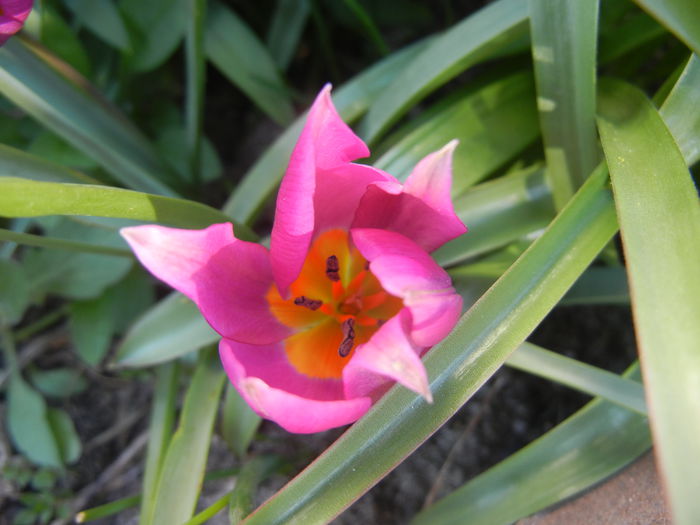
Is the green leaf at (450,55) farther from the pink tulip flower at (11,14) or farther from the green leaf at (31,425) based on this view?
the green leaf at (31,425)

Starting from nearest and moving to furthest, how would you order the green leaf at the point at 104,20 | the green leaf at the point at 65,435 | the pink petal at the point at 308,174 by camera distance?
the pink petal at the point at 308,174 < the green leaf at the point at 104,20 < the green leaf at the point at 65,435

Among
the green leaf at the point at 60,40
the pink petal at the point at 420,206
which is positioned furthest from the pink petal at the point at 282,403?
the green leaf at the point at 60,40

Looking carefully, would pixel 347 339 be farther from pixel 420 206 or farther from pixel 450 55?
pixel 450 55

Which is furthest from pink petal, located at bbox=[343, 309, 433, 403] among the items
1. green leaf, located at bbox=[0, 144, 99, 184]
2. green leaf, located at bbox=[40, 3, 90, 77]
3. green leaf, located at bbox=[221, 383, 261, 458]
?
green leaf, located at bbox=[40, 3, 90, 77]

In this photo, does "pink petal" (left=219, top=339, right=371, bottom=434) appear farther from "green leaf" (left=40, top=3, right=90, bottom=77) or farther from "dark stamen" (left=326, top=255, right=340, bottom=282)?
"green leaf" (left=40, top=3, right=90, bottom=77)

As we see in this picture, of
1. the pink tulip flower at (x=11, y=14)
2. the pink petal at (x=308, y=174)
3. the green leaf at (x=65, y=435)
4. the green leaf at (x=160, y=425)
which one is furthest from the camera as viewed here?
the green leaf at (x=65, y=435)

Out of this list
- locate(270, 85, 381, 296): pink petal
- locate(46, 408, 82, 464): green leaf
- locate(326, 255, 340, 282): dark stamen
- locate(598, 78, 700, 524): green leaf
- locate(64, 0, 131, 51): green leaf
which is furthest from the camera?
locate(46, 408, 82, 464): green leaf
